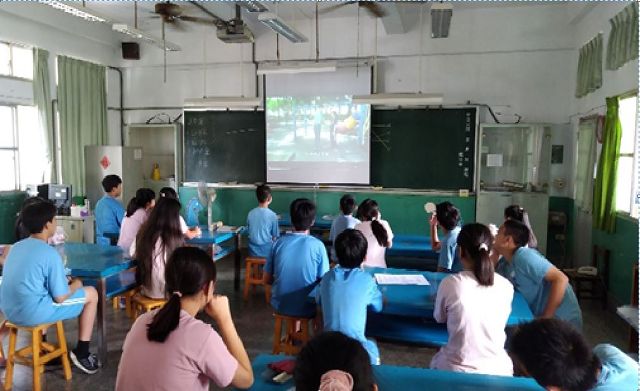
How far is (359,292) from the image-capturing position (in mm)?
2354

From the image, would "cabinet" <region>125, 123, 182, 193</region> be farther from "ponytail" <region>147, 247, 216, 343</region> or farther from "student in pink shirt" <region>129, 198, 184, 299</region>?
"ponytail" <region>147, 247, 216, 343</region>

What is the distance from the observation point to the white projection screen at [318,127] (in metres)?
7.07

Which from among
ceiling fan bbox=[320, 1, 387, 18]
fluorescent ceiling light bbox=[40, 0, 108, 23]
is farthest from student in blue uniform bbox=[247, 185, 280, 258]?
fluorescent ceiling light bbox=[40, 0, 108, 23]

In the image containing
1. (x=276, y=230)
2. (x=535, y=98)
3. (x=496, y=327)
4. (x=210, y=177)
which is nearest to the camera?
(x=496, y=327)

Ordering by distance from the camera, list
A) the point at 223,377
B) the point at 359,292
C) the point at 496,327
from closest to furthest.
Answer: the point at 223,377 < the point at 496,327 < the point at 359,292

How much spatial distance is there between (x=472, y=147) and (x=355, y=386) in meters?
6.06

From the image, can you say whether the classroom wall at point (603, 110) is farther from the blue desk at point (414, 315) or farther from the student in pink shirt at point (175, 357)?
the student in pink shirt at point (175, 357)

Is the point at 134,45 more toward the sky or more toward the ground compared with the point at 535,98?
more toward the sky

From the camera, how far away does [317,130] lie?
728cm

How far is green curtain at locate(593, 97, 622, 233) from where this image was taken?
4641 mm

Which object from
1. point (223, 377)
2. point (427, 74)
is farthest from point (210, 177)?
point (223, 377)

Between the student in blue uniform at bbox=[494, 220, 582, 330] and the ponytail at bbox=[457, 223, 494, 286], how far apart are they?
1.12 ft

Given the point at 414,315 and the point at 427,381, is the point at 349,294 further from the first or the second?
the point at 427,381

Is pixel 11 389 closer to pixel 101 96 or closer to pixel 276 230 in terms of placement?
pixel 276 230
